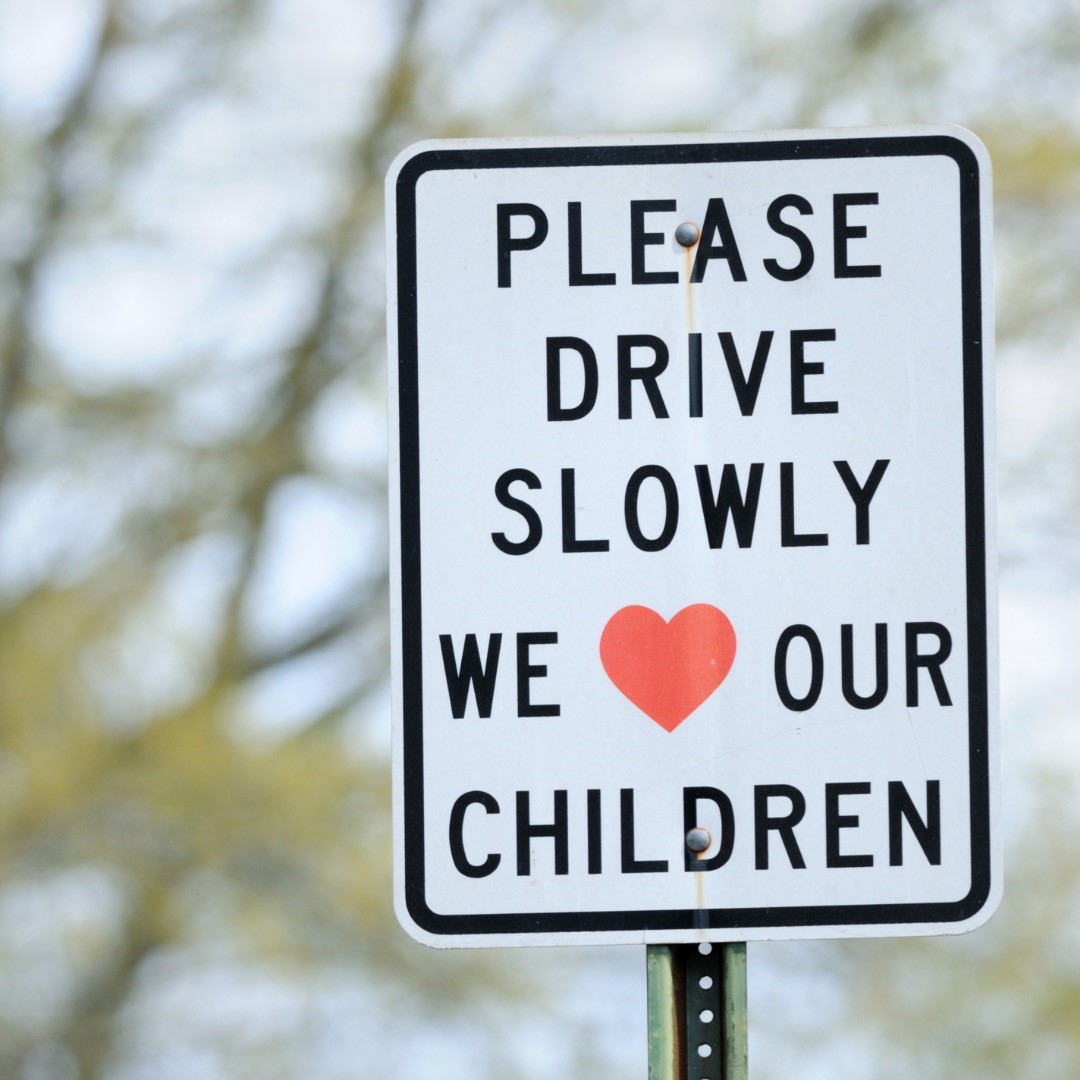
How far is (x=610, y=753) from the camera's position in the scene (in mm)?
1326

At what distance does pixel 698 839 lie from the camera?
4.30 feet

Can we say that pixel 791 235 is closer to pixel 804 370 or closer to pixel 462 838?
pixel 804 370

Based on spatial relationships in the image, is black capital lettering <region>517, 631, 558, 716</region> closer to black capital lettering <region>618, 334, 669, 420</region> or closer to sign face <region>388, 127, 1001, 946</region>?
sign face <region>388, 127, 1001, 946</region>

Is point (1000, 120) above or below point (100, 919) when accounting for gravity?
above

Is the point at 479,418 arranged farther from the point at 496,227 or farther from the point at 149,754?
the point at 149,754

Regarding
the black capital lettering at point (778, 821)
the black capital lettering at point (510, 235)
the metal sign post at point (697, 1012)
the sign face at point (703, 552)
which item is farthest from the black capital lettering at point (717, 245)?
the metal sign post at point (697, 1012)

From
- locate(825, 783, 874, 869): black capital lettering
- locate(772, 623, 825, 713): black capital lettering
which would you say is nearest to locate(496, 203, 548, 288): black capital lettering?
locate(772, 623, 825, 713): black capital lettering

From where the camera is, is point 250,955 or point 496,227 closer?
point 496,227

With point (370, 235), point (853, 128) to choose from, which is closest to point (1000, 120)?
point (370, 235)

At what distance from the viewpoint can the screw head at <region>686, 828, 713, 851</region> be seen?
131cm

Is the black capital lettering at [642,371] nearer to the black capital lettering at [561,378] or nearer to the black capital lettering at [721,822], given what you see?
the black capital lettering at [561,378]

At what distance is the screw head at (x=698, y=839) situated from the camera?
131 centimetres

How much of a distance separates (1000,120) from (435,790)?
4261 millimetres

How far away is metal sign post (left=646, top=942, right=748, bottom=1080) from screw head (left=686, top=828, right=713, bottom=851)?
3.4 inches
